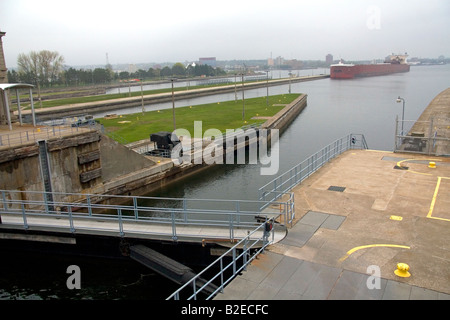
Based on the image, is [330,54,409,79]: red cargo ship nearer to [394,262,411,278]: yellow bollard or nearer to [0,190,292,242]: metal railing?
[0,190,292,242]: metal railing

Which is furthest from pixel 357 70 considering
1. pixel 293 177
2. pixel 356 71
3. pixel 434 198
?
pixel 434 198

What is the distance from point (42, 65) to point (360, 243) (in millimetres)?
124067

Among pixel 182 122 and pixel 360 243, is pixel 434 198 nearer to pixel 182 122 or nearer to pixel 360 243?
pixel 360 243

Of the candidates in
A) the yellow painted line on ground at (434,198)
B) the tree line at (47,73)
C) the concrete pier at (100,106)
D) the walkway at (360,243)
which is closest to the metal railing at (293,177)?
the walkway at (360,243)

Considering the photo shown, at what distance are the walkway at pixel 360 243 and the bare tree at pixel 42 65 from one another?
113m

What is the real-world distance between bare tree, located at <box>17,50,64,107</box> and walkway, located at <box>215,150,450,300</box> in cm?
11339

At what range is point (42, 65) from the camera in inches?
4594

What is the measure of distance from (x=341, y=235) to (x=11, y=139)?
17058 mm

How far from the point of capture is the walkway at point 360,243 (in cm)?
922

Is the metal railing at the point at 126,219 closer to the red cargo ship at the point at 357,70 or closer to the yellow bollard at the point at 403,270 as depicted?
the yellow bollard at the point at 403,270

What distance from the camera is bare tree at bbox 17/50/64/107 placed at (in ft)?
372

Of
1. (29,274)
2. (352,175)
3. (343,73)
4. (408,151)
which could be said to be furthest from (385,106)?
(343,73)

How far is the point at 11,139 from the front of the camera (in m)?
20.2

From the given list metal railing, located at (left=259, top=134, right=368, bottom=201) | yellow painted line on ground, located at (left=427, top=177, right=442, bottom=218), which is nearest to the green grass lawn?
metal railing, located at (left=259, top=134, right=368, bottom=201)
